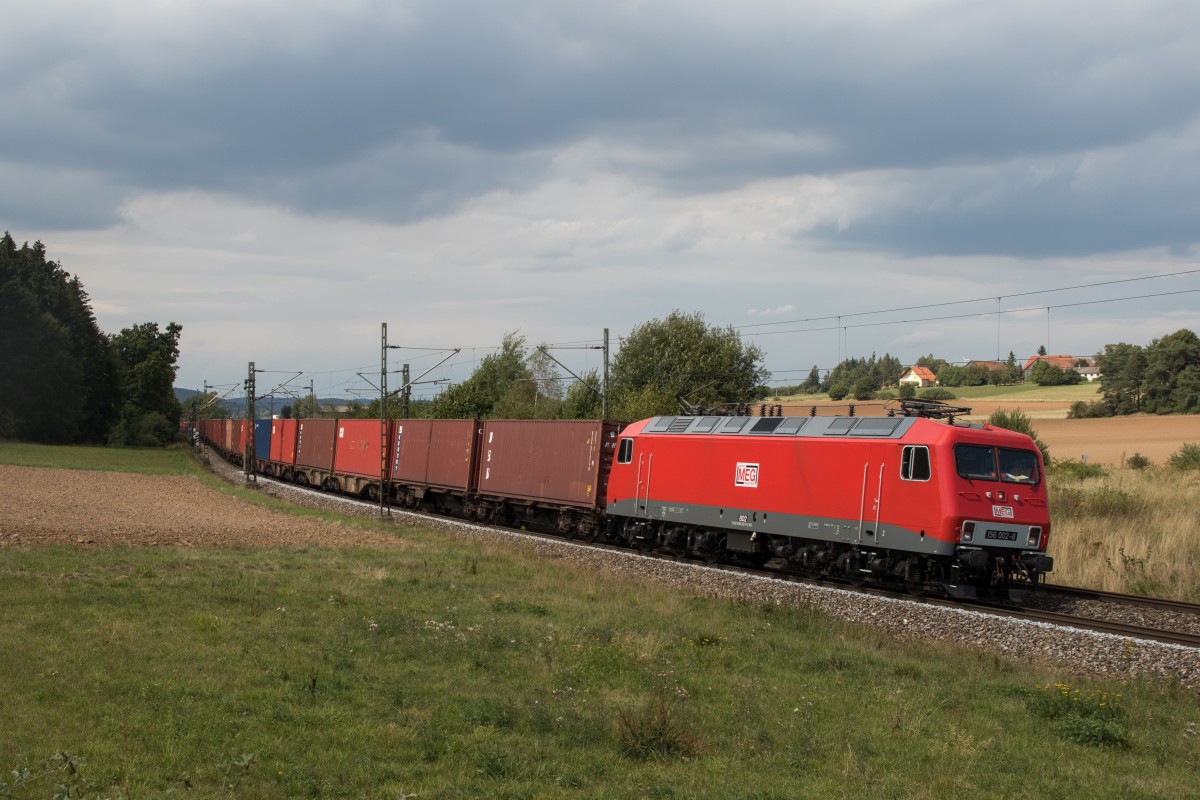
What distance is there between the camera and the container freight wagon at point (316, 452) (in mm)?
48219

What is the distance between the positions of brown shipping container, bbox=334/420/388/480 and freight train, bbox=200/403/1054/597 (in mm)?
9140

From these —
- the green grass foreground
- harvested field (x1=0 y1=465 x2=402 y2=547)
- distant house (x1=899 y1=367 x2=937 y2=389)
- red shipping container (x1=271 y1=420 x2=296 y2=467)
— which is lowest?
the green grass foreground

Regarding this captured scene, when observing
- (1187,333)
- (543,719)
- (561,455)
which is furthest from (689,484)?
(1187,333)

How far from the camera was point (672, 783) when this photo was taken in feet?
24.8

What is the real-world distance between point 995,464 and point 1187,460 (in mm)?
28578

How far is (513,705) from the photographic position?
9391mm

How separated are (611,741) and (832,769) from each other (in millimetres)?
1955

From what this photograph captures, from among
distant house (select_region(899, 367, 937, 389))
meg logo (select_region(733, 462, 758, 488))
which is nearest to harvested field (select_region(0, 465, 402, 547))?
meg logo (select_region(733, 462, 758, 488))

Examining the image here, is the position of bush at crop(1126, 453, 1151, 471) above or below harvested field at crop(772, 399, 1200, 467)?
below

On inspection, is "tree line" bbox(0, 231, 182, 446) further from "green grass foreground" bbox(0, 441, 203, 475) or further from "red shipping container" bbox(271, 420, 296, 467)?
"red shipping container" bbox(271, 420, 296, 467)

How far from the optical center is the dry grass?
20.2m

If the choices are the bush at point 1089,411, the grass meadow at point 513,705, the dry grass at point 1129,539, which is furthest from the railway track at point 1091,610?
the bush at point 1089,411

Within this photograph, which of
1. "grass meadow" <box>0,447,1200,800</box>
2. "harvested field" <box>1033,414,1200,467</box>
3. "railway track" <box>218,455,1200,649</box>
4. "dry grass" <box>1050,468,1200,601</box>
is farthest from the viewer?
"harvested field" <box>1033,414,1200,467</box>

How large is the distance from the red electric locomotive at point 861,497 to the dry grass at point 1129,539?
6.09 feet
